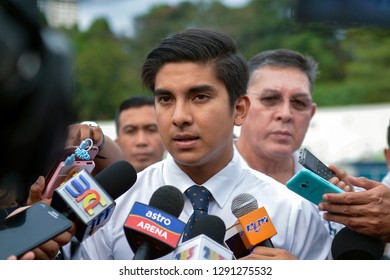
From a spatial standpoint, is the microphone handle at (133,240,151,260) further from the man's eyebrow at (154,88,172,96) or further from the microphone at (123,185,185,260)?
the man's eyebrow at (154,88,172,96)

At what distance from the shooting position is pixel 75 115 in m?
1.59

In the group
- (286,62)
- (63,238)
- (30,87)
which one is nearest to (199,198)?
(63,238)

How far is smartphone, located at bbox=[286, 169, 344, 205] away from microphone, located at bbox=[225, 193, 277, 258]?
0.15 metres

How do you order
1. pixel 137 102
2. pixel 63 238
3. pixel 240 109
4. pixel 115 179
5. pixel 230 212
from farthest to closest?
pixel 137 102 → pixel 240 109 → pixel 230 212 → pixel 115 179 → pixel 63 238

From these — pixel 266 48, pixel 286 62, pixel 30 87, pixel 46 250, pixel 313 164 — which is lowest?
pixel 46 250

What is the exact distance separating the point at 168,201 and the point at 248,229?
276mm

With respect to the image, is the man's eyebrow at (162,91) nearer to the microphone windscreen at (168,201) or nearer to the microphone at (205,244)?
the microphone windscreen at (168,201)

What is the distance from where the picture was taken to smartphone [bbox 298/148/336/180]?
2.63 m

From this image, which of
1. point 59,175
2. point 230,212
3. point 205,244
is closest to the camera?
point 205,244

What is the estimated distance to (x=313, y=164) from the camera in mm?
2668

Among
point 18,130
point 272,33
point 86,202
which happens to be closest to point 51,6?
point 18,130

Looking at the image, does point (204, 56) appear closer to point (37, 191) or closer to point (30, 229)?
point (37, 191)

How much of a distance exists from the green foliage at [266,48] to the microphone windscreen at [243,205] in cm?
2063
